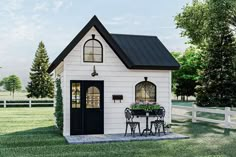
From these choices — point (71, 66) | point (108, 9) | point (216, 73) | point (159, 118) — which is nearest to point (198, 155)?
point (159, 118)

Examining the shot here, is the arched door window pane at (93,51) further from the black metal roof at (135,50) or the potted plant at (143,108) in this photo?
the potted plant at (143,108)

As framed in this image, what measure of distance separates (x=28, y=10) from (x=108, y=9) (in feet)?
23.5

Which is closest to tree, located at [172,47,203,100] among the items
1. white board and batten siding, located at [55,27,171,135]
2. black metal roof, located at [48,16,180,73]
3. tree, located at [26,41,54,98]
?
tree, located at [26,41,54,98]

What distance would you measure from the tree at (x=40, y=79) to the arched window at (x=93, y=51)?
29432mm

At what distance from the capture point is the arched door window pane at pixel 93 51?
36.9 feet

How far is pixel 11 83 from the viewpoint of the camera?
318ft

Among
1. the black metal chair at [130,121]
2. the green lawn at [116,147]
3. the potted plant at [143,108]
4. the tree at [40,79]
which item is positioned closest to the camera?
the green lawn at [116,147]

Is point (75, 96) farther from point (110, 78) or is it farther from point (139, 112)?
point (139, 112)

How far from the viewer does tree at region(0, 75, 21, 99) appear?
95500 mm

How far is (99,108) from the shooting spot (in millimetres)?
11336

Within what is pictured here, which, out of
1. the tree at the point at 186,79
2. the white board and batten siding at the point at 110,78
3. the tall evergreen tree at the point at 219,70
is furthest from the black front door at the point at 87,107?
the tree at the point at 186,79

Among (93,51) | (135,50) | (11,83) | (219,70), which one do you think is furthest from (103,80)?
(11,83)

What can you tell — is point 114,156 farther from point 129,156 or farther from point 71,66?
point 71,66

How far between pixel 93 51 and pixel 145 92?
2.55 m
